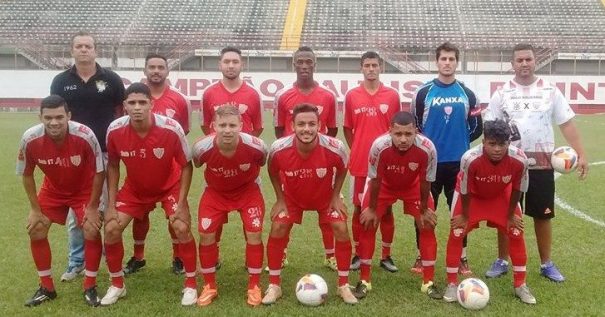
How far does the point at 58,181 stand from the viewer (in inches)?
167

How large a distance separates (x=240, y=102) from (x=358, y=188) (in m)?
1.22

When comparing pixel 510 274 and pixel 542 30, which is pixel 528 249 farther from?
pixel 542 30

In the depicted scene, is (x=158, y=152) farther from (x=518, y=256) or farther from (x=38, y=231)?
(x=518, y=256)

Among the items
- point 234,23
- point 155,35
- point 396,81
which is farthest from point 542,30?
point 155,35

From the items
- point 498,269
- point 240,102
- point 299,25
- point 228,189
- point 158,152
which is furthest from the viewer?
point 299,25

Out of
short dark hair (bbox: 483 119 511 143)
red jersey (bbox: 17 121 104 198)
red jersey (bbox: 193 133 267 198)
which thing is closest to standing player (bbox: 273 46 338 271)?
red jersey (bbox: 193 133 267 198)

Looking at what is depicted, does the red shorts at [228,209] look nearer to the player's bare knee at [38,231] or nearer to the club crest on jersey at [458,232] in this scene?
the player's bare knee at [38,231]

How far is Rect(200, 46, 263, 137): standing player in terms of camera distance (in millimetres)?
4902

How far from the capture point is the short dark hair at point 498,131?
157 inches

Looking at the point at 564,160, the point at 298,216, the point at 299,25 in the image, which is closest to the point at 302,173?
the point at 298,216

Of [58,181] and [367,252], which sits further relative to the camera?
[367,252]

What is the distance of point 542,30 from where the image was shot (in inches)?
1146

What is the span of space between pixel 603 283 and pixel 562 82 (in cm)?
1926

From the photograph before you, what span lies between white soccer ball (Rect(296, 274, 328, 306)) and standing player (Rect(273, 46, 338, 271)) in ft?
2.52
